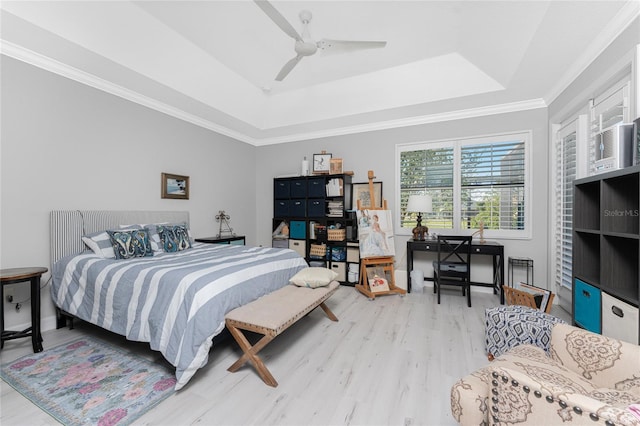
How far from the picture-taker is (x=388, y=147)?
4.57m

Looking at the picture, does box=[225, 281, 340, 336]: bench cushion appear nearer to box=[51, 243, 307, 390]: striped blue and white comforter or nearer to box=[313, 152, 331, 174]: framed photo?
box=[51, 243, 307, 390]: striped blue and white comforter

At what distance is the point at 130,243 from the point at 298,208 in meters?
2.66

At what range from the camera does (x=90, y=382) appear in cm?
190

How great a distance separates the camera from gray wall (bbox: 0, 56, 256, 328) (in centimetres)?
255

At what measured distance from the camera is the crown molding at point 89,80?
2537 mm

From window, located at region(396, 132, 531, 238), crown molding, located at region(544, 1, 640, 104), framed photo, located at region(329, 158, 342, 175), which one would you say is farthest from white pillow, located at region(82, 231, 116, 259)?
crown molding, located at region(544, 1, 640, 104)

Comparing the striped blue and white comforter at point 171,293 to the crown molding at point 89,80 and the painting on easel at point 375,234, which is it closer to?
the painting on easel at point 375,234

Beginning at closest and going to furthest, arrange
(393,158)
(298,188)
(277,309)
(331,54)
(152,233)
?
1. (277,309)
2. (331,54)
3. (152,233)
4. (393,158)
5. (298,188)

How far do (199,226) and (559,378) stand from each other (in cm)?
449

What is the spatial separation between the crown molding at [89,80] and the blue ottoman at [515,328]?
15.1 ft

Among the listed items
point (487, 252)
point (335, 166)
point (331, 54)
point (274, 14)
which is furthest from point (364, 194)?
point (274, 14)

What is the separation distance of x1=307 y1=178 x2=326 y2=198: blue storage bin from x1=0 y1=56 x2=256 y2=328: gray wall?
6.07 ft

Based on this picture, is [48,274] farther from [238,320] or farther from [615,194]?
[615,194]

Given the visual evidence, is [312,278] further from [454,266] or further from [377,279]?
[454,266]
